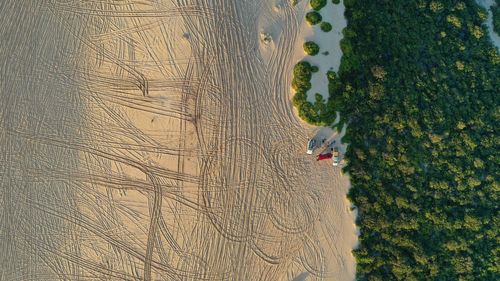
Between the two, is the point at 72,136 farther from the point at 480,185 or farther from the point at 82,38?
the point at 480,185

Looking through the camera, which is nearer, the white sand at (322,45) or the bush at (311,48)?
the bush at (311,48)

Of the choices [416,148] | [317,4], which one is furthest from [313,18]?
[416,148]

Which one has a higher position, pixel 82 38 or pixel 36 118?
pixel 82 38

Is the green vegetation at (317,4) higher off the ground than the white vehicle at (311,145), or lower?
higher

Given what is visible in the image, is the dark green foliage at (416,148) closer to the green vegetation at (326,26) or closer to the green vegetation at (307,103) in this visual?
the green vegetation at (307,103)

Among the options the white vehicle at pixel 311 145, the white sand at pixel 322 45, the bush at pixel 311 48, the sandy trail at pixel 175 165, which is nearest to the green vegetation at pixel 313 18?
the white sand at pixel 322 45

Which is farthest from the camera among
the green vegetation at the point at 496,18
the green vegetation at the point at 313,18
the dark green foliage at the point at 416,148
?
the green vegetation at the point at 496,18

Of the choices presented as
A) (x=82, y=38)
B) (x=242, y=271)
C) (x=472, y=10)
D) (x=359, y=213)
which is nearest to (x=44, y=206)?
(x=82, y=38)

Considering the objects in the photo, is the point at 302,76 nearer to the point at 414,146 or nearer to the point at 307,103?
the point at 307,103
